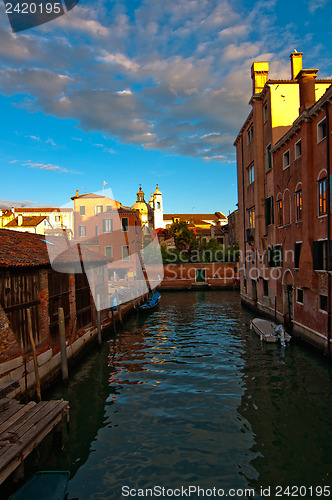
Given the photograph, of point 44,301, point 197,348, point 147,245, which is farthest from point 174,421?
point 147,245

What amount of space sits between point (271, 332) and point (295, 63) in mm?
15558

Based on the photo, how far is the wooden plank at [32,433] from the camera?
525 centimetres

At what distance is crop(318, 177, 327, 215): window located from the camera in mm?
12228

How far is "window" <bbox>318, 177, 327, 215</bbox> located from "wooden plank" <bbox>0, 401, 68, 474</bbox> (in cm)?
1064

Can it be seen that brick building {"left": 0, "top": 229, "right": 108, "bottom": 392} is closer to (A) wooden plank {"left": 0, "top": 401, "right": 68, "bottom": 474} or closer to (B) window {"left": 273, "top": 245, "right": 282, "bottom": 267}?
(A) wooden plank {"left": 0, "top": 401, "right": 68, "bottom": 474}

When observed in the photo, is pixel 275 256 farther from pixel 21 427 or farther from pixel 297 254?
pixel 21 427

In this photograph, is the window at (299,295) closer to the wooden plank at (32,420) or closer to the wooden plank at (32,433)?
the wooden plank at (32,433)

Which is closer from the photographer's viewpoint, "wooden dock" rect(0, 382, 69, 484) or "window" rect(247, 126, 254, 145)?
"wooden dock" rect(0, 382, 69, 484)

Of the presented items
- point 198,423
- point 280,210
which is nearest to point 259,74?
point 280,210

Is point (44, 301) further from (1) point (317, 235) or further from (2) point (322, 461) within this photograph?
(1) point (317, 235)

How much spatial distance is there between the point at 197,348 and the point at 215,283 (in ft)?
88.5

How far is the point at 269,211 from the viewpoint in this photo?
19.4 m

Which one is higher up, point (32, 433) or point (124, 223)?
point (124, 223)

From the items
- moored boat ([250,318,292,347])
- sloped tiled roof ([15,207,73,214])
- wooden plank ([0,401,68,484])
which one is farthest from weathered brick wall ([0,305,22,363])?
sloped tiled roof ([15,207,73,214])
